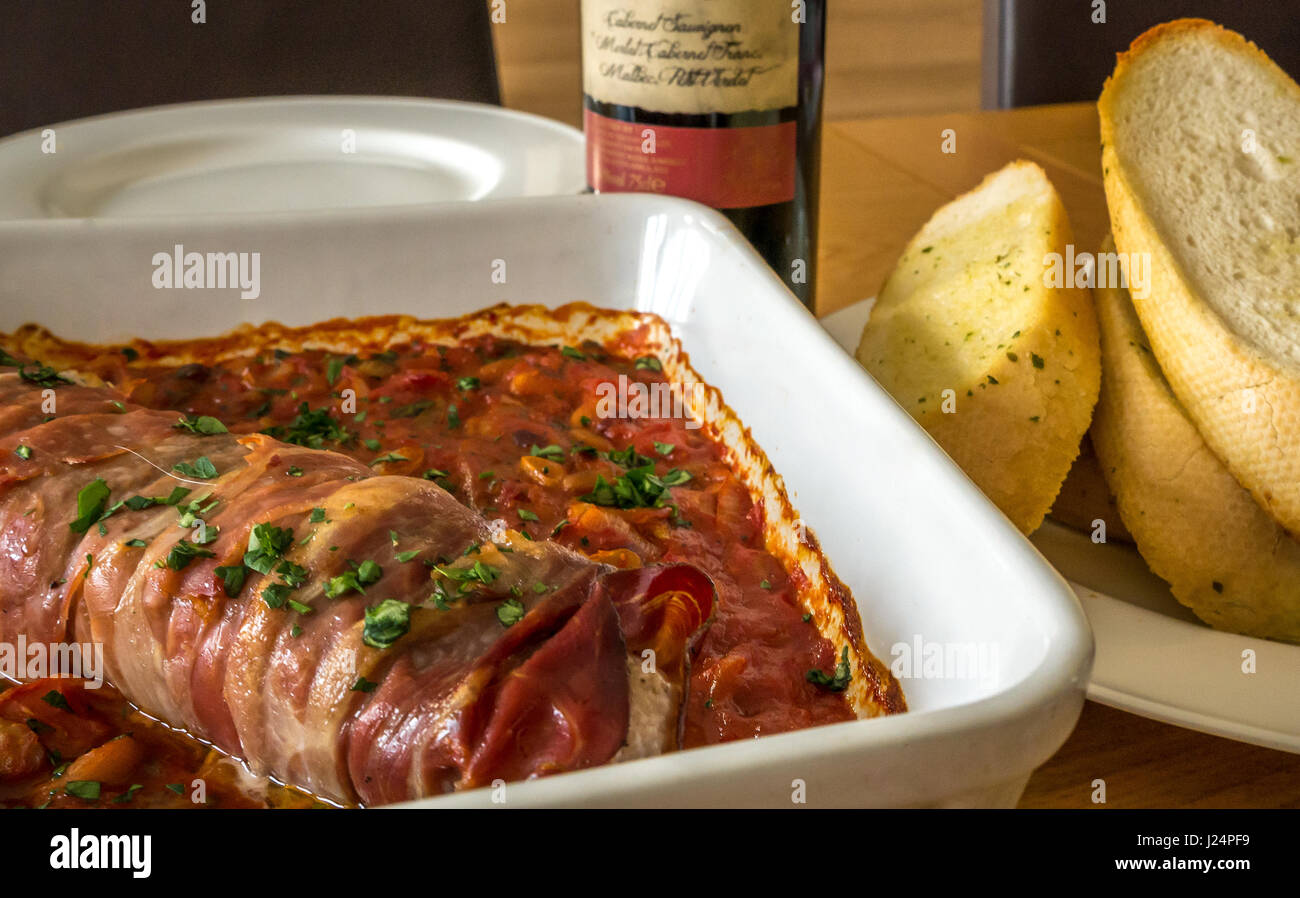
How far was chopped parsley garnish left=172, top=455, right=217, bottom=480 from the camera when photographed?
1169mm

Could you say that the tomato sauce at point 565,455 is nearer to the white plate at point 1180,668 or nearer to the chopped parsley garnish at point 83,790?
the white plate at point 1180,668

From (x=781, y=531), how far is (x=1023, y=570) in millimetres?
443

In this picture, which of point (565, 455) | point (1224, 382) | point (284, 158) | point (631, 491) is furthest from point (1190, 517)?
point (284, 158)

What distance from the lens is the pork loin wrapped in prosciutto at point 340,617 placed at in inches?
35.4

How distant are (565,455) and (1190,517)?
0.70 m

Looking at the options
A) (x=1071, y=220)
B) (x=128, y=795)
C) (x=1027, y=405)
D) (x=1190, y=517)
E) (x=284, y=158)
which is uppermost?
(x=284, y=158)

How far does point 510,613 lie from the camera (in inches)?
37.2

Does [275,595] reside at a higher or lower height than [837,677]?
higher

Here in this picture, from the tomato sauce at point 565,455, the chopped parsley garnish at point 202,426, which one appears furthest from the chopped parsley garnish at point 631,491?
the chopped parsley garnish at point 202,426

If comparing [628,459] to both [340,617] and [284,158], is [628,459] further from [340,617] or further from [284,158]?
[284,158]

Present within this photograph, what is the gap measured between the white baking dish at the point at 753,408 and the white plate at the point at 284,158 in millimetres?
321

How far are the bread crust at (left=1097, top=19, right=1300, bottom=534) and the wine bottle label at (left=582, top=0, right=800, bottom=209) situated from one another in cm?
49

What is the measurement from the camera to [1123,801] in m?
1.07
